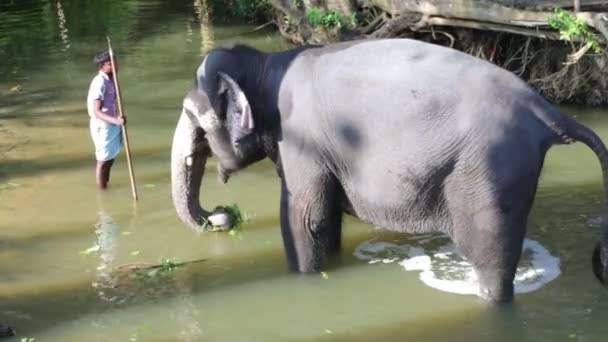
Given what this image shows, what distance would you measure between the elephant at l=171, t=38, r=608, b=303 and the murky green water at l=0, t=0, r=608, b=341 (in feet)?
0.97

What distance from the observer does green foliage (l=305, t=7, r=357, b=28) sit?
42.8 ft

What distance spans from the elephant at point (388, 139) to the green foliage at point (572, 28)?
394 centimetres

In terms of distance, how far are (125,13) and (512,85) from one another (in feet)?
54.0

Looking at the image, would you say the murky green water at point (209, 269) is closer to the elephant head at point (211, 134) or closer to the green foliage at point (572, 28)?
the elephant head at point (211, 134)

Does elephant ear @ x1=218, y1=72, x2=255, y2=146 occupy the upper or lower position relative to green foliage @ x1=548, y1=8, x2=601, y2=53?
upper

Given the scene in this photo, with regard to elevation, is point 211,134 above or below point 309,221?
above

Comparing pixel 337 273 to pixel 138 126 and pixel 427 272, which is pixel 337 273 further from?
pixel 138 126

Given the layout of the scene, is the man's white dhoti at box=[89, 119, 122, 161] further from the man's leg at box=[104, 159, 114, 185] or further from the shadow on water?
the shadow on water

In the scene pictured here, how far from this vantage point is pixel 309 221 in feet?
21.5

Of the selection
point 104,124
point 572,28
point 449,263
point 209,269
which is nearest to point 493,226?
point 449,263

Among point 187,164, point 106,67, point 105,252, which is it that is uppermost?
point 106,67

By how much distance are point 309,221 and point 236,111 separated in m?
0.94

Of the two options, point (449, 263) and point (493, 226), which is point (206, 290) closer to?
point (449, 263)

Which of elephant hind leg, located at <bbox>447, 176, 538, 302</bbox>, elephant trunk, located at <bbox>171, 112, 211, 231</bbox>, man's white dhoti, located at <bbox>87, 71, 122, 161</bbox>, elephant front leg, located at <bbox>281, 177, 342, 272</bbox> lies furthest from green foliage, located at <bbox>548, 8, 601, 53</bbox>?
man's white dhoti, located at <bbox>87, 71, 122, 161</bbox>
